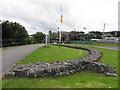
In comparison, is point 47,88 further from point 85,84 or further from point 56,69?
point 85,84

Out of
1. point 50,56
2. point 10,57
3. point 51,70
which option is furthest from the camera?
point 50,56

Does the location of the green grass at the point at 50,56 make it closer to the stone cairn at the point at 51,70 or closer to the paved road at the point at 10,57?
the paved road at the point at 10,57

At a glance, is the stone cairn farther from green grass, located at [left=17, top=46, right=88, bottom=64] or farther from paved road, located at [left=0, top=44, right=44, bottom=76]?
green grass, located at [left=17, top=46, right=88, bottom=64]

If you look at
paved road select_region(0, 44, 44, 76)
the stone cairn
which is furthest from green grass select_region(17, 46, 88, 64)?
the stone cairn

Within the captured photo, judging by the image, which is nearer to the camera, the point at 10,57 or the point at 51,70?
the point at 51,70

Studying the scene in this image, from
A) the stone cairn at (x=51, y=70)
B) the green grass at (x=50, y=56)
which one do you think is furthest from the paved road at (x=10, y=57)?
the stone cairn at (x=51, y=70)

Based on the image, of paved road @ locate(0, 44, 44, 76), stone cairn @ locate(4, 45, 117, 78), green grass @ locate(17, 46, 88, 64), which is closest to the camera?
stone cairn @ locate(4, 45, 117, 78)

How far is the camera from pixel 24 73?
3.34 m

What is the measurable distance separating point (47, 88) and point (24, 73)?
4.17ft

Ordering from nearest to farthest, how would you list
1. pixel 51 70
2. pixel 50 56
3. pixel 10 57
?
pixel 51 70, pixel 10 57, pixel 50 56

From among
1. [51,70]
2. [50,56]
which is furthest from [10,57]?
[51,70]

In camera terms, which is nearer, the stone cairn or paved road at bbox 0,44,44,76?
the stone cairn

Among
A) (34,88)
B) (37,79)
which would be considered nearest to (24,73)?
(37,79)

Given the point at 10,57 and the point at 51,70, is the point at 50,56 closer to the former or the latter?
the point at 10,57
